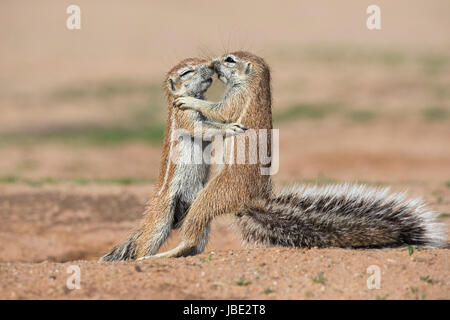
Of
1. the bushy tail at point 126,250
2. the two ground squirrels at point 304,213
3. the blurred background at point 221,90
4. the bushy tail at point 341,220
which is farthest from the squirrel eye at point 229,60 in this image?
the blurred background at point 221,90

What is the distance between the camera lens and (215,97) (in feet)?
59.6

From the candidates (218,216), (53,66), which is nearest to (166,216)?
(218,216)

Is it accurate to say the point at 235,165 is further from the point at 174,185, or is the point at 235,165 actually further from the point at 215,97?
the point at 215,97

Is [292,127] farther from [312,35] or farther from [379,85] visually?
[312,35]

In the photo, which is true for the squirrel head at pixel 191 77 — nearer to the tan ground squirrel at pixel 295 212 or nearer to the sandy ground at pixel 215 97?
the sandy ground at pixel 215 97

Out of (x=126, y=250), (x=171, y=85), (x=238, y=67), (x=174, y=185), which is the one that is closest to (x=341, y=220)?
(x=174, y=185)

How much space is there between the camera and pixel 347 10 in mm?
30984

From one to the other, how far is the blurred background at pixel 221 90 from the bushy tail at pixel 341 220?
2920 mm

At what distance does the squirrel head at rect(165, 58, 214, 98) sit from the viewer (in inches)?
255

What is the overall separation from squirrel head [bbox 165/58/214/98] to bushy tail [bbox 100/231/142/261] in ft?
4.92

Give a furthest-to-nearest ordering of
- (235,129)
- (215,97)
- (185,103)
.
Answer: (215,97) < (185,103) < (235,129)

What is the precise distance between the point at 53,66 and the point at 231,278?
2028 cm

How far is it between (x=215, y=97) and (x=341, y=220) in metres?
13.1

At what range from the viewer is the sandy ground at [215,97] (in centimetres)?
475
